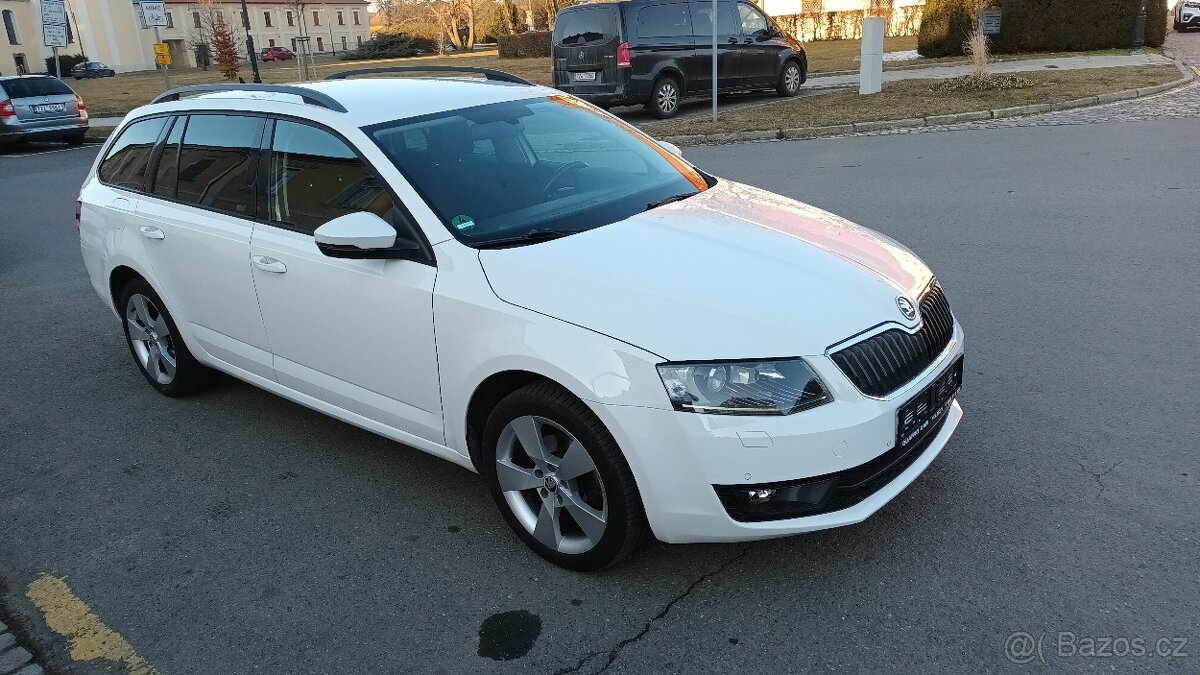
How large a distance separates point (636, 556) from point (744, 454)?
792 mm

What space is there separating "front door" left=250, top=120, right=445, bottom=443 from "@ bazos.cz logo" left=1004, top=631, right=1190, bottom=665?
7.00ft

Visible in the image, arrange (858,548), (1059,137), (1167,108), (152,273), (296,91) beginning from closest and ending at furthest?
(858,548), (296,91), (152,273), (1059,137), (1167,108)

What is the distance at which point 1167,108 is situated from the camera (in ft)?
45.3

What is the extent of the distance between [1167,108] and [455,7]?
64133 millimetres

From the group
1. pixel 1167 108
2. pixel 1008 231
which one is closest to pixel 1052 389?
pixel 1008 231

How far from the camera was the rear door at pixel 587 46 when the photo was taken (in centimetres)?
1633

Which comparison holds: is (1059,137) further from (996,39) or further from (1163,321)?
(996,39)

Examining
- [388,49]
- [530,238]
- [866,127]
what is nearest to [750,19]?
[866,127]

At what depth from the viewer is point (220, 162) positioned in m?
4.41

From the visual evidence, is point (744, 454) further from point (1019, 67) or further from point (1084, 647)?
point (1019, 67)

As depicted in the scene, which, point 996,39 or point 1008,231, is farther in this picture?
point 996,39

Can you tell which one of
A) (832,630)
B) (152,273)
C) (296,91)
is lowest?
(832,630)

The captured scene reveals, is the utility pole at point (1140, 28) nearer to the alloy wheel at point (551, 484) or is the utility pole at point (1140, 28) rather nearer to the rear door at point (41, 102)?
the alloy wheel at point (551, 484)

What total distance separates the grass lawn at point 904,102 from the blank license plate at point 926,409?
456 inches
